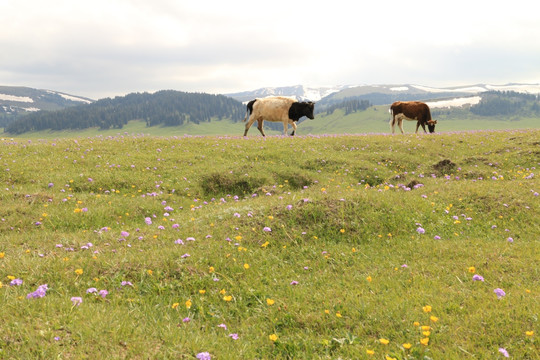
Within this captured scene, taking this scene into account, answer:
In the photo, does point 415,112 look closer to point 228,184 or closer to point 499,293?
point 228,184

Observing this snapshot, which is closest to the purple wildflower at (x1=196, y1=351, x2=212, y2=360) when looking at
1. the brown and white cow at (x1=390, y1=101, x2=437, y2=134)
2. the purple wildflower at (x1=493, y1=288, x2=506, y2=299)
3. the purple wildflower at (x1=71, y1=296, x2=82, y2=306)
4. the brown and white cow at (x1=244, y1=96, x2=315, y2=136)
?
the purple wildflower at (x1=71, y1=296, x2=82, y2=306)

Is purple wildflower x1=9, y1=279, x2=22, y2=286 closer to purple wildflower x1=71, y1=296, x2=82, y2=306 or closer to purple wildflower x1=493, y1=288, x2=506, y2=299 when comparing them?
purple wildflower x1=71, y1=296, x2=82, y2=306

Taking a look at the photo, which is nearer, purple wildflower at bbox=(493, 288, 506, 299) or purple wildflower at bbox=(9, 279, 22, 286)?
purple wildflower at bbox=(9, 279, 22, 286)

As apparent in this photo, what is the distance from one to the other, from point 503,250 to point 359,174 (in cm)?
1006

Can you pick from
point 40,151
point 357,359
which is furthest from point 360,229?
point 40,151

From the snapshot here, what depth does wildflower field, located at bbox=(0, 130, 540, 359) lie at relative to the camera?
4.63 m

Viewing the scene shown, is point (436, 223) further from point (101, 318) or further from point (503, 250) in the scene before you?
point (101, 318)

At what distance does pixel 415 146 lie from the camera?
906 inches

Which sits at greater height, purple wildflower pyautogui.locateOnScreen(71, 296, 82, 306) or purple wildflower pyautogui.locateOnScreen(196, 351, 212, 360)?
purple wildflower pyautogui.locateOnScreen(71, 296, 82, 306)

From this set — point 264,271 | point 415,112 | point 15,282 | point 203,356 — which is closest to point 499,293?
point 264,271

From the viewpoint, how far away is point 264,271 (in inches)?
289

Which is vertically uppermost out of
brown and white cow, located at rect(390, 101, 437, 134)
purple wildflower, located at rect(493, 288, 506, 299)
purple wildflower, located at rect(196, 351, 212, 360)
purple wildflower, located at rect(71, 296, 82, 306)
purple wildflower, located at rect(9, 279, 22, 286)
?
brown and white cow, located at rect(390, 101, 437, 134)

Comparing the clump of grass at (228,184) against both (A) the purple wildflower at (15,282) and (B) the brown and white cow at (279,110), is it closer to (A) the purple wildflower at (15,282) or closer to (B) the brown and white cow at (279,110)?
(A) the purple wildflower at (15,282)

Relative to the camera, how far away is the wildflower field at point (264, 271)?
182 inches
